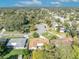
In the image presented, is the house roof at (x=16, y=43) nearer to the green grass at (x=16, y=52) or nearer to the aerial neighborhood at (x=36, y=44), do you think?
the aerial neighborhood at (x=36, y=44)

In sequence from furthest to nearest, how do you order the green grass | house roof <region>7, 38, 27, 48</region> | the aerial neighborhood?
house roof <region>7, 38, 27, 48</region>
the green grass
the aerial neighborhood

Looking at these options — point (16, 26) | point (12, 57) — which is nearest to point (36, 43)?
point (12, 57)

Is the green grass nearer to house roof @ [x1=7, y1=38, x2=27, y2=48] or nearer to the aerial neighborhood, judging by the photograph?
the aerial neighborhood

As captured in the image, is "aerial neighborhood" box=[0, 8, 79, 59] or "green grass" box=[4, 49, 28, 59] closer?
"aerial neighborhood" box=[0, 8, 79, 59]

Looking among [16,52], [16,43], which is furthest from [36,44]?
[16,43]

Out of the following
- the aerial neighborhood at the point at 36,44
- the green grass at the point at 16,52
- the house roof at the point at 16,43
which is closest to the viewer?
the aerial neighborhood at the point at 36,44

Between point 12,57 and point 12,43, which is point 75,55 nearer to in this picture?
point 12,57

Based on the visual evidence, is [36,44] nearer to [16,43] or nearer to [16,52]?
[16,52]

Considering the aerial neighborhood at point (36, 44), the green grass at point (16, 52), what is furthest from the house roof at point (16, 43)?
the green grass at point (16, 52)

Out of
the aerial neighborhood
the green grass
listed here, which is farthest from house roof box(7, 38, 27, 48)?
the green grass

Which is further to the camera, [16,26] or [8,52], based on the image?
[16,26]

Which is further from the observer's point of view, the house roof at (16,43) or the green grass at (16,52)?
the house roof at (16,43)
